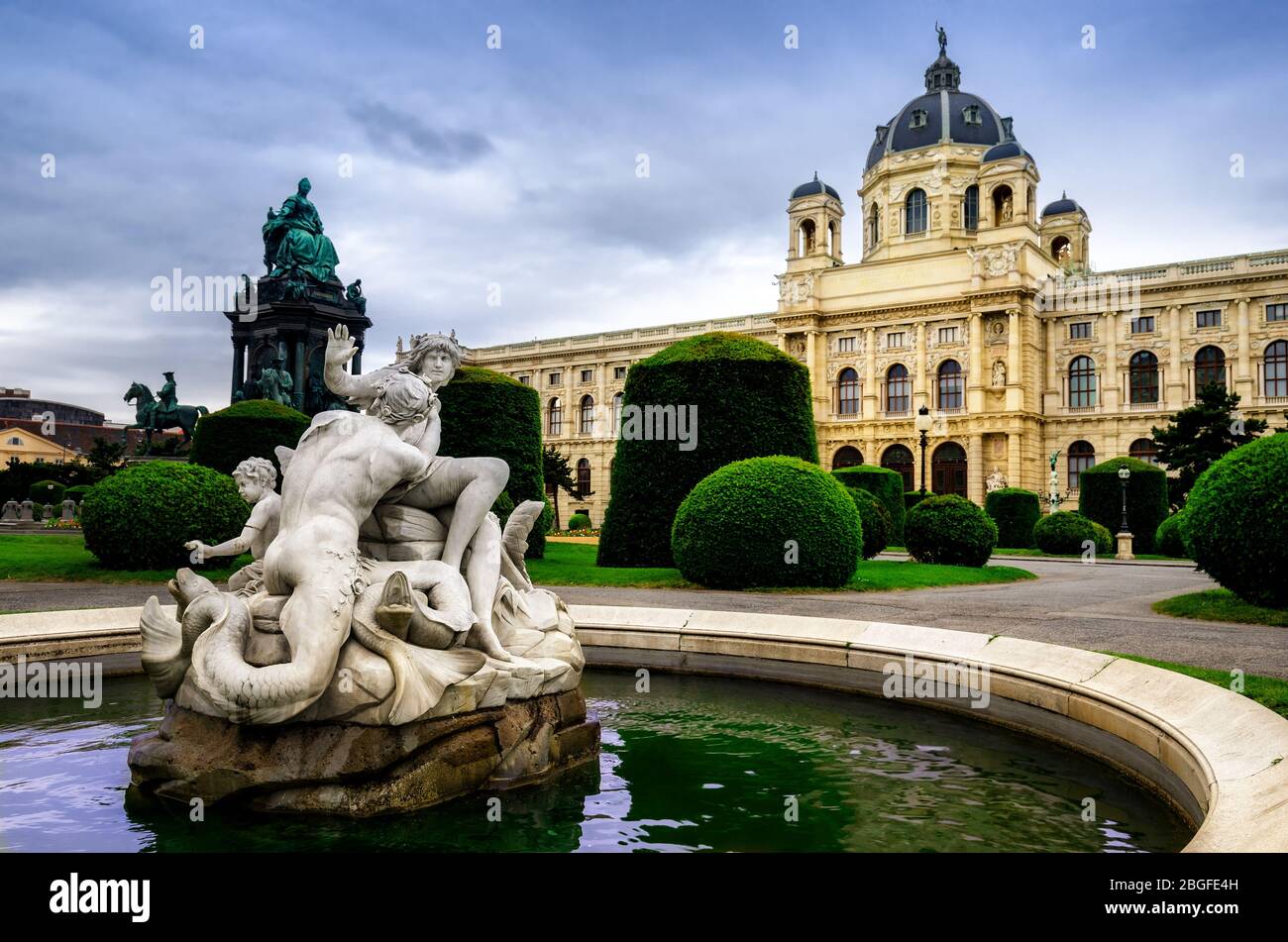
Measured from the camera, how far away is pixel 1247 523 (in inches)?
378

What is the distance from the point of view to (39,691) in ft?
19.0

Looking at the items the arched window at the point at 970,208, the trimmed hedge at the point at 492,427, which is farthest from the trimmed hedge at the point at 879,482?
the arched window at the point at 970,208

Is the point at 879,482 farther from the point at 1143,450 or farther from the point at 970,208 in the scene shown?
the point at 970,208

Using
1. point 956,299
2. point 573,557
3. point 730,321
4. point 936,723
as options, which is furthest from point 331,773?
point 730,321

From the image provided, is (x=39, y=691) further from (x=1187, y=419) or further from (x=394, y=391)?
(x=1187, y=419)

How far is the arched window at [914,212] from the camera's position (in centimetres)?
5834

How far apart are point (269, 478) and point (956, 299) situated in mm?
49651

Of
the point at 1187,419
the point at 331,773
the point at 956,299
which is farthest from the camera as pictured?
the point at 956,299

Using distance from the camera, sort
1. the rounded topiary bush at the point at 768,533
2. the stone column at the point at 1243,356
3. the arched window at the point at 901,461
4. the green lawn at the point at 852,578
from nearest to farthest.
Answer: the rounded topiary bush at the point at 768,533, the green lawn at the point at 852,578, the stone column at the point at 1243,356, the arched window at the point at 901,461

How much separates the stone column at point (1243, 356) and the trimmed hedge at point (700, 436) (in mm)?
39589

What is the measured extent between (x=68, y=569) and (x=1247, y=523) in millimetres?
15949

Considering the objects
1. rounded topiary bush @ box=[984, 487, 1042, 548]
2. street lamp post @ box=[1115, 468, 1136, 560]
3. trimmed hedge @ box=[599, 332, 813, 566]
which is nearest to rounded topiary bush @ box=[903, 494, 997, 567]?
trimmed hedge @ box=[599, 332, 813, 566]

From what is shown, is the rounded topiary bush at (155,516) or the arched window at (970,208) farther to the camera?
the arched window at (970,208)

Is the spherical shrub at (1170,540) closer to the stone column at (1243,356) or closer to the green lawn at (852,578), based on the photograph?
the green lawn at (852,578)
